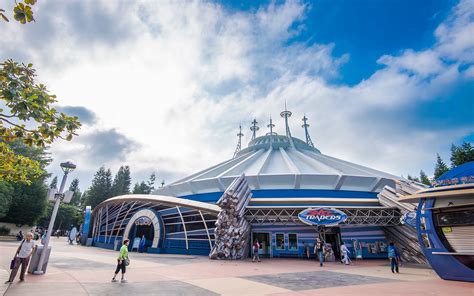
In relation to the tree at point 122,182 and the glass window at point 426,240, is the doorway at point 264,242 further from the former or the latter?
the tree at point 122,182

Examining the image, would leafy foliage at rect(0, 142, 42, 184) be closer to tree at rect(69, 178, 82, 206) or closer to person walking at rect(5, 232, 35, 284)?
person walking at rect(5, 232, 35, 284)

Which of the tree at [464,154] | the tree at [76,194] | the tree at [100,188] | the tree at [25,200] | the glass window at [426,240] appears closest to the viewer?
the glass window at [426,240]

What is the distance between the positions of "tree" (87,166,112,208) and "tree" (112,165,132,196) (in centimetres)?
160

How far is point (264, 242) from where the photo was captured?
2278 cm

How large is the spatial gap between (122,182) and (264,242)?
6282 cm

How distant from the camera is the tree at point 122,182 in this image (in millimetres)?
71081

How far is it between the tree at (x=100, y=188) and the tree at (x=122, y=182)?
1.60 meters

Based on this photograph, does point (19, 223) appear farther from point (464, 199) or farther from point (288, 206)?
point (464, 199)

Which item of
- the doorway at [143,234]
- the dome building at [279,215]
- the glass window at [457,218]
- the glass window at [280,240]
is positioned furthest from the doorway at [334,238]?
the doorway at [143,234]

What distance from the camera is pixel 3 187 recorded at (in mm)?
33031

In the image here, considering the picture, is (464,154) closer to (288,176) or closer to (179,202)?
(288,176)

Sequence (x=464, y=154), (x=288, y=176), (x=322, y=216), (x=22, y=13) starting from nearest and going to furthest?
(x=22, y=13), (x=322, y=216), (x=288, y=176), (x=464, y=154)

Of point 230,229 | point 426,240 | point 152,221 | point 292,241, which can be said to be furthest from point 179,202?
point 426,240

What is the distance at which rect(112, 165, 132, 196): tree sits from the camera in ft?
233
